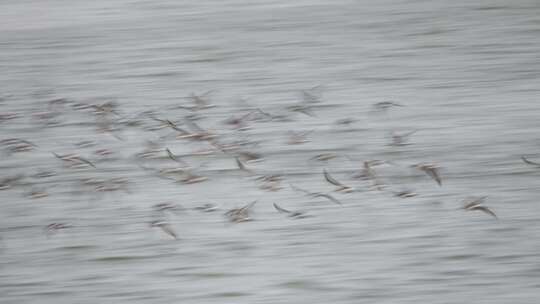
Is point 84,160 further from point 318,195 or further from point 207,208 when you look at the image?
point 318,195

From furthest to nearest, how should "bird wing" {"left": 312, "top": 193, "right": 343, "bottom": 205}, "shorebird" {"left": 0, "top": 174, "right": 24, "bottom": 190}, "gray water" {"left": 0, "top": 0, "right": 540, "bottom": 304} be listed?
"shorebird" {"left": 0, "top": 174, "right": 24, "bottom": 190}, "bird wing" {"left": 312, "top": 193, "right": 343, "bottom": 205}, "gray water" {"left": 0, "top": 0, "right": 540, "bottom": 304}

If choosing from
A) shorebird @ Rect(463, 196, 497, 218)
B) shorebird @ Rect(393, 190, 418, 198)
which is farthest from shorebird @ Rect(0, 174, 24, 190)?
shorebird @ Rect(463, 196, 497, 218)

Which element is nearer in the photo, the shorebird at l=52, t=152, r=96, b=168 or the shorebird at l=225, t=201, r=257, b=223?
the shorebird at l=225, t=201, r=257, b=223

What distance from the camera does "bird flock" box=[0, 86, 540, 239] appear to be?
146 inches

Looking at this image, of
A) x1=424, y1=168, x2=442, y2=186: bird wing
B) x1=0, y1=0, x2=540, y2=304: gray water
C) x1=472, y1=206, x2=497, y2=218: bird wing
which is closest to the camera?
x1=0, y1=0, x2=540, y2=304: gray water

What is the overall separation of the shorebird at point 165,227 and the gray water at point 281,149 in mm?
26

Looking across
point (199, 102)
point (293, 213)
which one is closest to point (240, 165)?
point (293, 213)

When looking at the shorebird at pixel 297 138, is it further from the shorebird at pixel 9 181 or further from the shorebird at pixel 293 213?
the shorebird at pixel 9 181

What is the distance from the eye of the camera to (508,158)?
386cm

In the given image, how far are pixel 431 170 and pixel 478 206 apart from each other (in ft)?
1.11

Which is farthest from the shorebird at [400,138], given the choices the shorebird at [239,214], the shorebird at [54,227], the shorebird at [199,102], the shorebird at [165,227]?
the shorebird at [54,227]

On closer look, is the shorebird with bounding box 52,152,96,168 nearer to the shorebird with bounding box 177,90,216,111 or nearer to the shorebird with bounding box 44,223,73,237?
the shorebird with bounding box 44,223,73,237

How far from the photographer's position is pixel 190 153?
13.4 ft

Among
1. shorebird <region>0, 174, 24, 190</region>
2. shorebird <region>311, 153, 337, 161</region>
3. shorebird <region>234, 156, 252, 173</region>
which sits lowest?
shorebird <region>0, 174, 24, 190</region>
